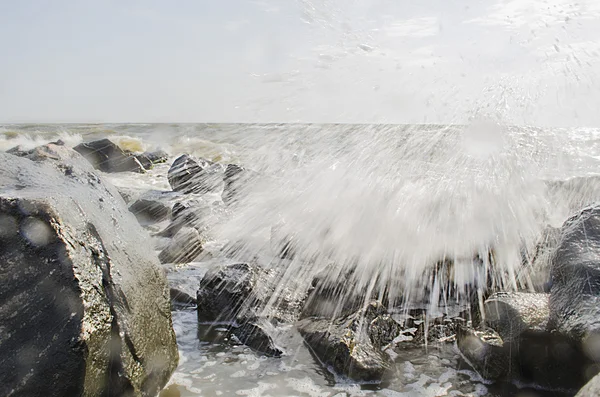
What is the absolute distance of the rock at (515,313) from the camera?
2.98 metres

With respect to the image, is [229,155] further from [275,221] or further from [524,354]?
[524,354]

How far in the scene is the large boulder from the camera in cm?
204

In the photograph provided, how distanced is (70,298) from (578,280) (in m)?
2.91

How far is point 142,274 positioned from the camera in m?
2.79

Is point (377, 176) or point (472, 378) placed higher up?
point (377, 176)

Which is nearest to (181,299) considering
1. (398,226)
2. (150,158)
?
(398,226)

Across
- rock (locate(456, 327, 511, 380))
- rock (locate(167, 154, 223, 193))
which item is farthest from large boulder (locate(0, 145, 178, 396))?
rock (locate(167, 154, 223, 193))

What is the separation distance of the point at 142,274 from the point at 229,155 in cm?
1476

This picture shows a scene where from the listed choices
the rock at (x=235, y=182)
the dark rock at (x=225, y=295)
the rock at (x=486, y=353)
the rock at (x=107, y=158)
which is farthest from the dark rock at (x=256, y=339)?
the rock at (x=107, y=158)

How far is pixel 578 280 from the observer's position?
2990 mm

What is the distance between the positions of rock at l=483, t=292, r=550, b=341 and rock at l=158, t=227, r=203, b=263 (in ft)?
10.5

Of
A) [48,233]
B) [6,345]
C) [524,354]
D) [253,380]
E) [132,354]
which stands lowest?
[253,380]

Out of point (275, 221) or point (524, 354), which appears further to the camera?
point (275, 221)

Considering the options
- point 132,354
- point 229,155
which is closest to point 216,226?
point 132,354
